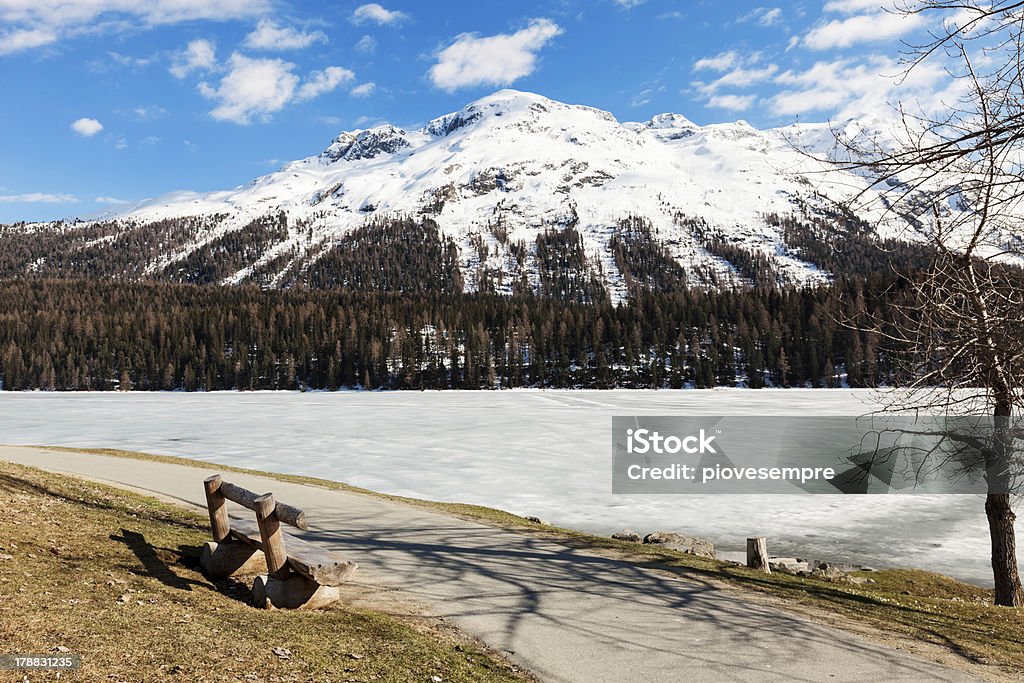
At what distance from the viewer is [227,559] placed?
943cm

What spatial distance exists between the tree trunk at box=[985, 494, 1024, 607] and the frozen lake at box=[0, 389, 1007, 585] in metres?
4.56

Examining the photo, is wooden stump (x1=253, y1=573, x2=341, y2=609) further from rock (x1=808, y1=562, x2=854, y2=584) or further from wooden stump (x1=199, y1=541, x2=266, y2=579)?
rock (x1=808, y1=562, x2=854, y2=584)

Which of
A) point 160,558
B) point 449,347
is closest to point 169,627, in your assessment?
point 160,558

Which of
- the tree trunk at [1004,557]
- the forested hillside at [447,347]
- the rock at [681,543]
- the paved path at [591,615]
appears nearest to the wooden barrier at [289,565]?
the paved path at [591,615]

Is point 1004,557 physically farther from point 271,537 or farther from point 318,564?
point 271,537

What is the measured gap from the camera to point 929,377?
7.84 metres

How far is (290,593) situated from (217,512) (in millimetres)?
2403

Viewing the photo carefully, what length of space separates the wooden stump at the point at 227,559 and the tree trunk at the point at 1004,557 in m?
13.2

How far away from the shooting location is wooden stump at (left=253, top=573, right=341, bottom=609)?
8227mm

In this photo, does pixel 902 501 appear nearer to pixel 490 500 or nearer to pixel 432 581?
pixel 490 500

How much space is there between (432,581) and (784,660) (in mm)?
5332

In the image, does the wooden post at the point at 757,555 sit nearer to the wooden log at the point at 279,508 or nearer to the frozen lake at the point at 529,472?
the frozen lake at the point at 529,472

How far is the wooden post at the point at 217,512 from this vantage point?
9.80m

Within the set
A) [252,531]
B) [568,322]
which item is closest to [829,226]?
[252,531]
